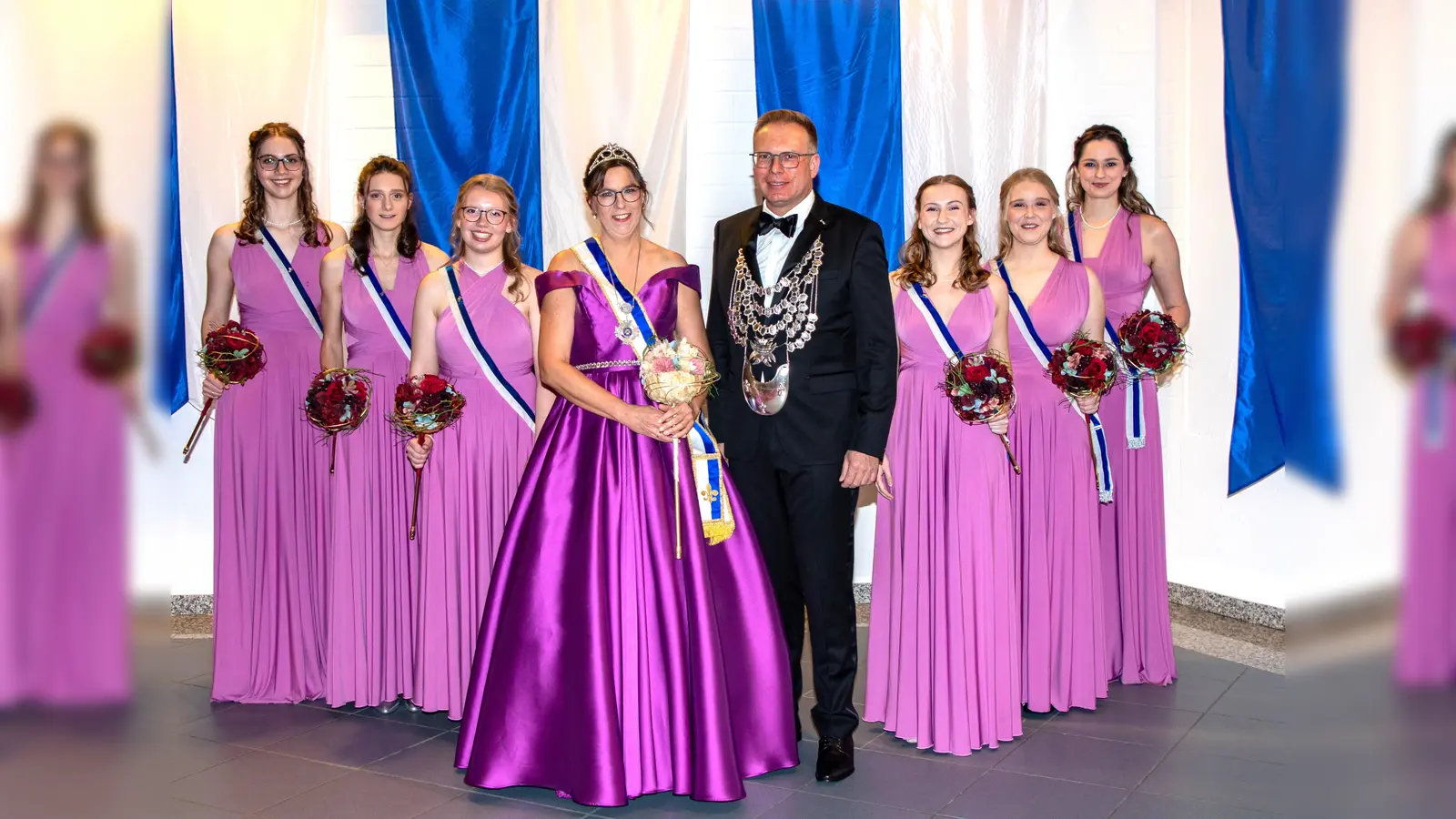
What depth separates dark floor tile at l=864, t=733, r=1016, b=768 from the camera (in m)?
3.95

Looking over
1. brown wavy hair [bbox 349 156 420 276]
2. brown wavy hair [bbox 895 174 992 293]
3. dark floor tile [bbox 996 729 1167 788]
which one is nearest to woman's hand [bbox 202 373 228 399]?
brown wavy hair [bbox 349 156 420 276]

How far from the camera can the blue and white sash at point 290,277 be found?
192 inches

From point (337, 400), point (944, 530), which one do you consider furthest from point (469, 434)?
point (944, 530)

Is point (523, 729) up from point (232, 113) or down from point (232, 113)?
down

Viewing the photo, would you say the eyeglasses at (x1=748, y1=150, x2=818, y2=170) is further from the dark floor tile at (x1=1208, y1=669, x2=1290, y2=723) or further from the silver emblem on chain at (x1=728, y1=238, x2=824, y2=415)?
the dark floor tile at (x1=1208, y1=669, x2=1290, y2=723)

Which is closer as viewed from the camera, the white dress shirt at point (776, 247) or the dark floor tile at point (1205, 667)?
the white dress shirt at point (776, 247)

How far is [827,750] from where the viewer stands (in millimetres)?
3807

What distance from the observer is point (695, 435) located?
3656mm

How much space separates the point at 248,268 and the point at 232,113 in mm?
1222

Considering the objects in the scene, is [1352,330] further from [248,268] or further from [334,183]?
[334,183]

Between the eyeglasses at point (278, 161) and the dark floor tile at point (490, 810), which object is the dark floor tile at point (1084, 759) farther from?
the eyeglasses at point (278, 161)

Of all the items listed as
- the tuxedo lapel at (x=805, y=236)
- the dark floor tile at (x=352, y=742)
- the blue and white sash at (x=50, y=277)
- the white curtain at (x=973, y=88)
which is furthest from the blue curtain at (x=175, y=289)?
the blue and white sash at (x=50, y=277)

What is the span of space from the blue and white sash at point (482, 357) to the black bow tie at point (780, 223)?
3.94 ft

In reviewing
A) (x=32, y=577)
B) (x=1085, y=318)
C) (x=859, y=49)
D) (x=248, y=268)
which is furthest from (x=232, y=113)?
(x=32, y=577)
